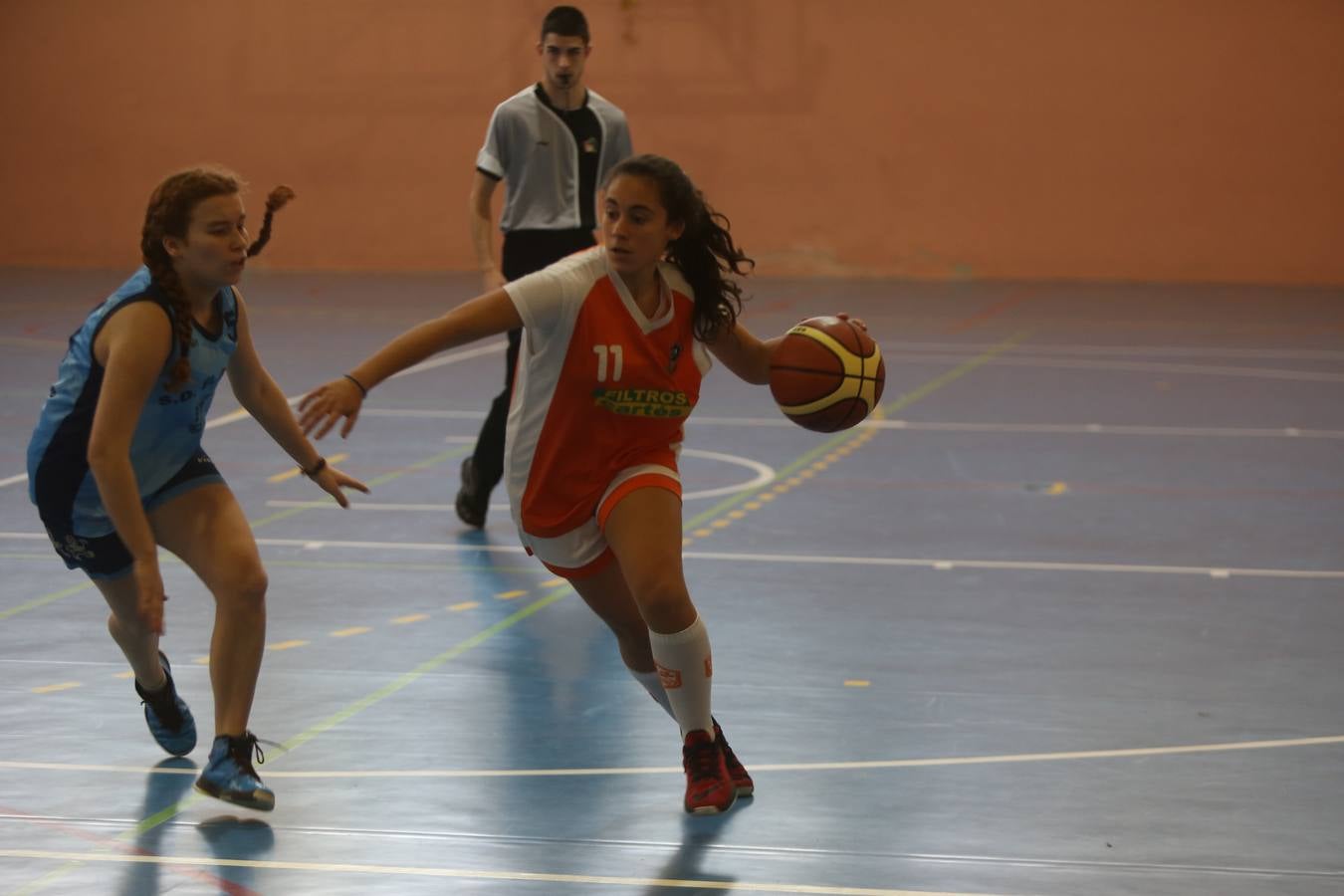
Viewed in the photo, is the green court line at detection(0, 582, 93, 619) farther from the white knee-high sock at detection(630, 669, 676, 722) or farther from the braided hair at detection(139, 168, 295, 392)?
the white knee-high sock at detection(630, 669, 676, 722)

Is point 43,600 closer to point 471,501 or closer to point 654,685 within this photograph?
point 471,501

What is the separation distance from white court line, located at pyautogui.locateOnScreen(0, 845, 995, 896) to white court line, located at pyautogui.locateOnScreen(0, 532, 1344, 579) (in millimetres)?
2968

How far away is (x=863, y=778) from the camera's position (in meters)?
4.03

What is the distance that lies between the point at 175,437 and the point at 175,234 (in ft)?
1.46

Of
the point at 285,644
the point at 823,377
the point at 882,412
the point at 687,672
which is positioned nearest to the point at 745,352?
the point at 823,377

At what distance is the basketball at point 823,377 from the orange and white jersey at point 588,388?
0.92 ft

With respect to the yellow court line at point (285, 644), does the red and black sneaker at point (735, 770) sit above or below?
above

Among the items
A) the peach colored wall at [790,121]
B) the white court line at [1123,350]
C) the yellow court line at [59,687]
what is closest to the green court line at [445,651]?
the yellow court line at [59,687]

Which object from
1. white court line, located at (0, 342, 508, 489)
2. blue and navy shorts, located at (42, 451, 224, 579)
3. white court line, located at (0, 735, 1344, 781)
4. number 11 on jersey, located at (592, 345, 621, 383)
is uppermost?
number 11 on jersey, located at (592, 345, 621, 383)

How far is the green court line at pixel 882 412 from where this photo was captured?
721cm

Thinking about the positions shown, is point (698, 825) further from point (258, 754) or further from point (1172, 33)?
point (1172, 33)

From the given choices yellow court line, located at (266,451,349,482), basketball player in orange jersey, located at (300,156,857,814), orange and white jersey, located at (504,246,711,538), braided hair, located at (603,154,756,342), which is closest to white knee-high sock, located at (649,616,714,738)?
basketball player in orange jersey, located at (300,156,857,814)

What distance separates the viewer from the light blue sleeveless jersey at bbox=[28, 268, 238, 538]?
12.3 feet

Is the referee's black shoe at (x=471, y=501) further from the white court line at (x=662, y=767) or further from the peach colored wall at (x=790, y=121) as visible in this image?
the peach colored wall at (x=790, y=121)
